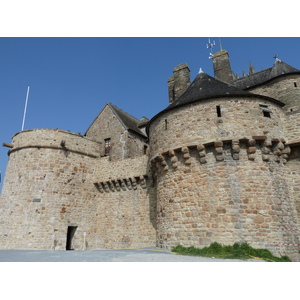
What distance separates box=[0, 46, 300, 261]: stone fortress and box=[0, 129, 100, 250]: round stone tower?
53 mm

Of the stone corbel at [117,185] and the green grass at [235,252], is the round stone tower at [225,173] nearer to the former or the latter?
the green grass at [235,252]

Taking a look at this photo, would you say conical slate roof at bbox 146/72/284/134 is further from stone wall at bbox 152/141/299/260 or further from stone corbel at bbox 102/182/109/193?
stone corbel at bbox 102/182/109/193

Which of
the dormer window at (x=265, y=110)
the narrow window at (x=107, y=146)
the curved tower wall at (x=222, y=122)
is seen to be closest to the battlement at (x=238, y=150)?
the curved tower wall at (x=222, y=122)

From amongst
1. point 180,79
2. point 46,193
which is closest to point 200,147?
point 180,79

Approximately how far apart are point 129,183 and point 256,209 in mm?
7016

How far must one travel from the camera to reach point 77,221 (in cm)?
1345

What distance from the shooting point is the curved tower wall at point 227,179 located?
25.2ft

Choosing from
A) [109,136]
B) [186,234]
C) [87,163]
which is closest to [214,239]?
[186,234]

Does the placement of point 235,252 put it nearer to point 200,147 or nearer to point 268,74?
point 200,147

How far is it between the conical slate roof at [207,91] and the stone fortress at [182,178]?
0.05 metres

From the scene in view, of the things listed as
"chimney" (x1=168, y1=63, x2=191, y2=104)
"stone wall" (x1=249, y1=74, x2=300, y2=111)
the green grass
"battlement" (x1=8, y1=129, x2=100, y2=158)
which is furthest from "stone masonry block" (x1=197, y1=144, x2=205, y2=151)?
"battlement" (x1=8, y1=129, x2=100, y2=158)

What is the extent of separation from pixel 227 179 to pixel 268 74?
713 centimetres

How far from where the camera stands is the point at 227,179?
321 inches

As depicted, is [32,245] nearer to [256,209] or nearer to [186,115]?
[186,115]
